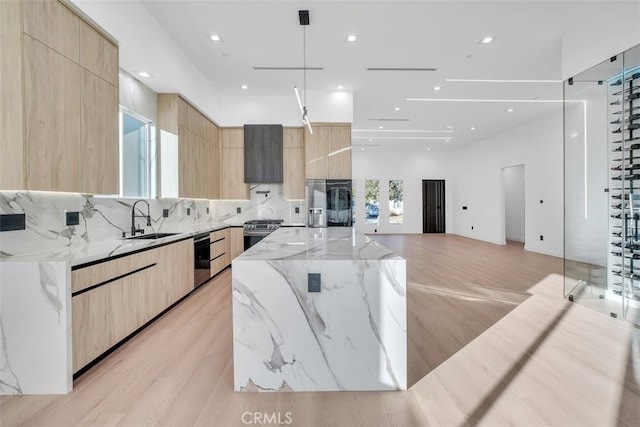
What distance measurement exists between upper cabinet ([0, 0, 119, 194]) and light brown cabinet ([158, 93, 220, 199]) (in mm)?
1280

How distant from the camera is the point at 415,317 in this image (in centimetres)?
314

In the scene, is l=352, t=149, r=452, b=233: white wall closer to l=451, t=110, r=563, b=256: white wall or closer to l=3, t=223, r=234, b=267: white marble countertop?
l=451, t=110, r=563, b=256: white wall

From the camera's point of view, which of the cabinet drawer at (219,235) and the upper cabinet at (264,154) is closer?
the cabinet drawer at (219,235)

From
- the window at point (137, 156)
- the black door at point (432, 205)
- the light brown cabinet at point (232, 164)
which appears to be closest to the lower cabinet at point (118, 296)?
the window at point (137, 156)

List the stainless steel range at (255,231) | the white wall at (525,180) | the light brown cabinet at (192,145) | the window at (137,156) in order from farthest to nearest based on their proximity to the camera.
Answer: the white wall at (525,180), the stainless steel range at (255,231), the light brown cabinet at (192,145), the window at (137,156)

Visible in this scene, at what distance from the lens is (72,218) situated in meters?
2.67

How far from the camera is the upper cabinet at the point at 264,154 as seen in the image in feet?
18.5

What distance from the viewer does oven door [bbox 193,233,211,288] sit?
394 cm

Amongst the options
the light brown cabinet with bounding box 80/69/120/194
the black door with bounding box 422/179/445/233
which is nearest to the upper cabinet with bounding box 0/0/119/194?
the light brown cabinet with bounding box 80/69/120/194

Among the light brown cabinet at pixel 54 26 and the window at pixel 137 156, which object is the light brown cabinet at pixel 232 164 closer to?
the window at pixel 137 156

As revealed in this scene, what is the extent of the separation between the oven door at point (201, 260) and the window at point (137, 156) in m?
0.89

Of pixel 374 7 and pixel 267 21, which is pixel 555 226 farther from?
pixel 267 21

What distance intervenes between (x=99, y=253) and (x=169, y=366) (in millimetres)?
1018

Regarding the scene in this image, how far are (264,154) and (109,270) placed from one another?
12.3 feet
